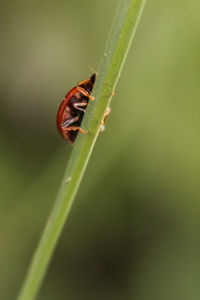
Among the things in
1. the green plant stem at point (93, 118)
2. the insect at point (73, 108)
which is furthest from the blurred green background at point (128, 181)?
the green plant stem at point (93, 118)

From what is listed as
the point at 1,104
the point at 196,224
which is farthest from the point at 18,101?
the point at 196,224

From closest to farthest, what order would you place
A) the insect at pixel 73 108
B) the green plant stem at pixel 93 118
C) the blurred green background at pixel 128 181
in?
the green plant stem at pixel 93 118 < the insect at pixel 73 108 < the blurred green background at pixel 128 181

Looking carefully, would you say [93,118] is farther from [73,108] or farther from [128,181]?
[128,181]

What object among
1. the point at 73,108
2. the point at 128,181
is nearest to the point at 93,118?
the point at 73,108

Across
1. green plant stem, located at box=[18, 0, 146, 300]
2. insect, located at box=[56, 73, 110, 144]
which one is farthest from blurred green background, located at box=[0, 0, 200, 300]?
green plant stem, located at box=[18, 0, 146, 300]

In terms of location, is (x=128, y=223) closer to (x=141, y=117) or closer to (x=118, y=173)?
(x=118, y=173)

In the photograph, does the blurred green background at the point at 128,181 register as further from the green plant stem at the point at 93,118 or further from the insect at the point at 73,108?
the green plant stem at the point at 93,118
